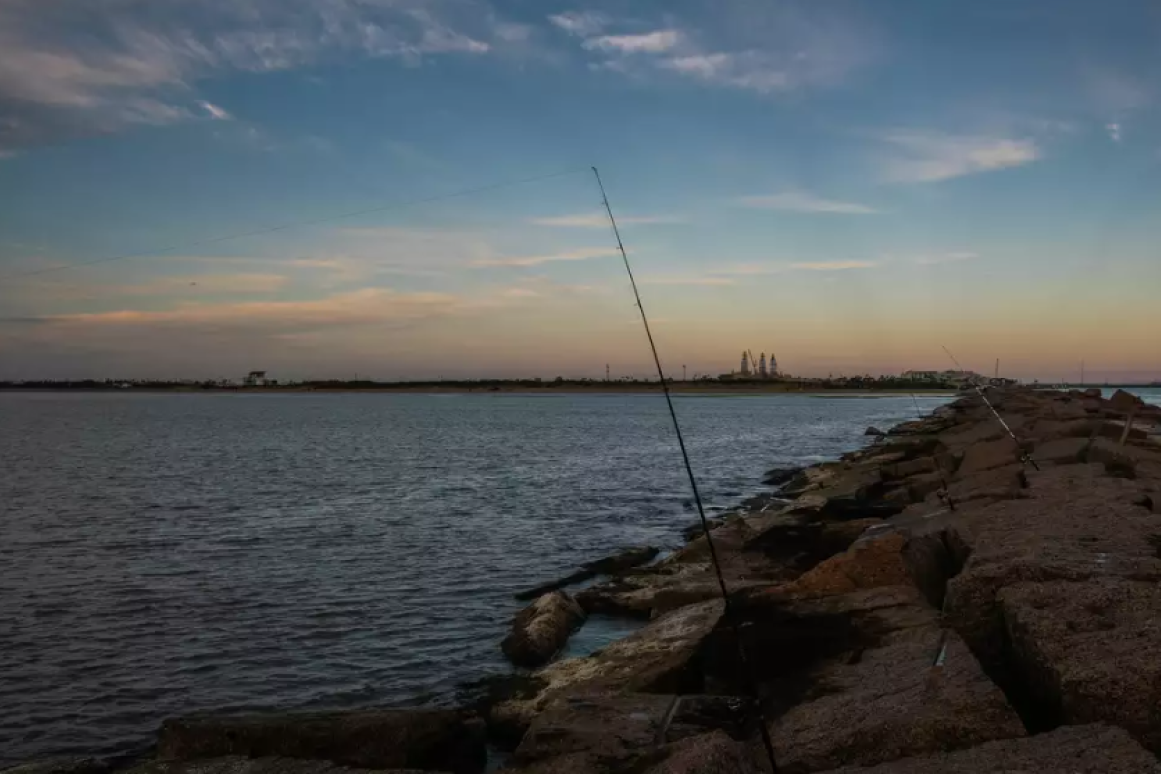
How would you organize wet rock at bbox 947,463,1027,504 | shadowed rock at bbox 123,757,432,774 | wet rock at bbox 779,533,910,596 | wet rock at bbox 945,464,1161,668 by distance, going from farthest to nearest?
wet rock at bbox 947,463,1027,504 → wet rock at bbox 779,533,910,596 → wet rock at bbox 945,464,1161,668 → shadowed rock at bbox 123,757,432,774

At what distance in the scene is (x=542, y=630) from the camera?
945 cm

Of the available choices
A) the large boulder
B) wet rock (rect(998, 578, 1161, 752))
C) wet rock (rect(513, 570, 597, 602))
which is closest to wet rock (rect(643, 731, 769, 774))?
wet rock (rect(998, 578, 1161, 752))

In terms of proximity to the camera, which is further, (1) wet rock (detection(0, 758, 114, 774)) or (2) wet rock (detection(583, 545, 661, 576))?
(2) wet rock (detection(583, 545, 661, 576))

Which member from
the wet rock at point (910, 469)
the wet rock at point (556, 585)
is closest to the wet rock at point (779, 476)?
the wet rock at point (910, 469)

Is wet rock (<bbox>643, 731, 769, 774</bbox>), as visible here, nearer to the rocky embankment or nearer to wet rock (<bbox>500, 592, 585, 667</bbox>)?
the rocky embankment

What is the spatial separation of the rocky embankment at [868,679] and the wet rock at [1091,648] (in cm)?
1

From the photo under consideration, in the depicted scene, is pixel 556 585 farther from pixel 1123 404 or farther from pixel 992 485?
pixel 1123 404

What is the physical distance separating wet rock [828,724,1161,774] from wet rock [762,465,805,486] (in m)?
22.7

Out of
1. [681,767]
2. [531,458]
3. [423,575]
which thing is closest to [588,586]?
[423,575]

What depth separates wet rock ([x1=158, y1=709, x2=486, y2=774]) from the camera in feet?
17.7

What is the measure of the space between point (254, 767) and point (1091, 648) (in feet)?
14.1

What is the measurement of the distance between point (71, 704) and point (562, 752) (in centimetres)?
591

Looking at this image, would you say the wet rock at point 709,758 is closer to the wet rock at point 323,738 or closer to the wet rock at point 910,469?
Answer: the wet rock at point 323,738

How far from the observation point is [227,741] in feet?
17.8
